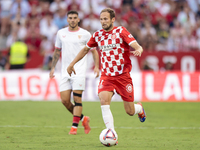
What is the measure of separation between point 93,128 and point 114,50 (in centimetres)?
253

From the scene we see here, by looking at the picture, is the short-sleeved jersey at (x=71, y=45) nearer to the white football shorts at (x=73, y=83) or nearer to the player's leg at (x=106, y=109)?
the white football shorts at (x=73, y=83)

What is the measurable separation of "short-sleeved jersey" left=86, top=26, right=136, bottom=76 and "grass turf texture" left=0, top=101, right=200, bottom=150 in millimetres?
1258

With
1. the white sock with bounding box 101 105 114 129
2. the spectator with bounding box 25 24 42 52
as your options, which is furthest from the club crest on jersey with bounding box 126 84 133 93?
the spectator with bounding box 25 24 42 52

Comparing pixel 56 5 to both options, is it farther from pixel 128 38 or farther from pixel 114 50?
pixel 128 38

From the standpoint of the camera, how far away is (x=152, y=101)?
1397cm

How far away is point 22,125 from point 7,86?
19.2 feet

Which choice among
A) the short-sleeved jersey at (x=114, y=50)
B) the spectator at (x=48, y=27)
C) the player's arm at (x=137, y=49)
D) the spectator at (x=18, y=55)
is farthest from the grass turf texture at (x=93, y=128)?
the spectator at (x=48, y=27)

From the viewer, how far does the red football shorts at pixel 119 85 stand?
254 inches

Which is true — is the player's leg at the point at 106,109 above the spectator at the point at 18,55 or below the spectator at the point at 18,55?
below

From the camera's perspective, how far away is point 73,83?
7.79 m

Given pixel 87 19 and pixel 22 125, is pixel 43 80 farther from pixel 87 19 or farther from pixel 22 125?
pixel 22 125

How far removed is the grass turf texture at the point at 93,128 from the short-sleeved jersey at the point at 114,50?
126 cm

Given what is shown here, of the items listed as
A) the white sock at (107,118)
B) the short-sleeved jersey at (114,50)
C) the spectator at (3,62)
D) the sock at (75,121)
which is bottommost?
the sock at (75,121)

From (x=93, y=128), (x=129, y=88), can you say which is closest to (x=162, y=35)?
(x=93, y=128)
